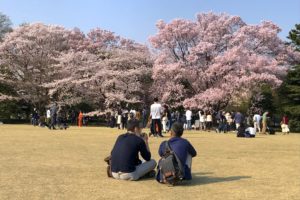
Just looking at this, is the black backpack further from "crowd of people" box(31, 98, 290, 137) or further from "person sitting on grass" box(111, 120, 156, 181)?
"crowd of people" box(31, 98, 290, 137)

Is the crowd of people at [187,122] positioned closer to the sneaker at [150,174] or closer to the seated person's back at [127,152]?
the sneaker at [150,174]

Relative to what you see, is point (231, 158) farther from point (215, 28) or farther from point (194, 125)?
point (215, 28)

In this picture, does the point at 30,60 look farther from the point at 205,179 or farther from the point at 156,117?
the point at 205,179

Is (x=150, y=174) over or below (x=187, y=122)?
below

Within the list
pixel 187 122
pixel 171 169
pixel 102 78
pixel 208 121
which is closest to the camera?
pixel 171 169

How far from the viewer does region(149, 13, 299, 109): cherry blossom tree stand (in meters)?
36.9

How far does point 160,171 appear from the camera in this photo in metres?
7.55

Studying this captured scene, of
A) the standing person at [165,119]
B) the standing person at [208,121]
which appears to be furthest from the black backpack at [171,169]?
the standing person at [208,121]

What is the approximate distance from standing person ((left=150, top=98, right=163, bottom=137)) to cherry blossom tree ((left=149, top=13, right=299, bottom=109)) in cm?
1716

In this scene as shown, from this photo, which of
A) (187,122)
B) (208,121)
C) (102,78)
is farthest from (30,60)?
(208,121)

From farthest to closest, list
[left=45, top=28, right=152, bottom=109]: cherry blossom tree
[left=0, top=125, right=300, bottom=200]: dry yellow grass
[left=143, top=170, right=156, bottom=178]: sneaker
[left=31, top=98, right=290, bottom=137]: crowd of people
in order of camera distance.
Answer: [left=45, top=28, right=152, bottom=109]: cherry blossom tree, [left=31, top=98, right=290, bottom=137]: crowd of people, [left=143, top=170, right=156, bottom=178]: sneaker, [left=0, top=125, right=300, bottom=200]: dry yellow grass

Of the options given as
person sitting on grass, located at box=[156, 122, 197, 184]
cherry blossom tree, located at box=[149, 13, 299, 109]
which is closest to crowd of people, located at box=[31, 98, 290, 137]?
cherry blossom tree, located at box=[149, 13, 299, 109]

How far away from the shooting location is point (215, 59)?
37.3m

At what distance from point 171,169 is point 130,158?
76cm
